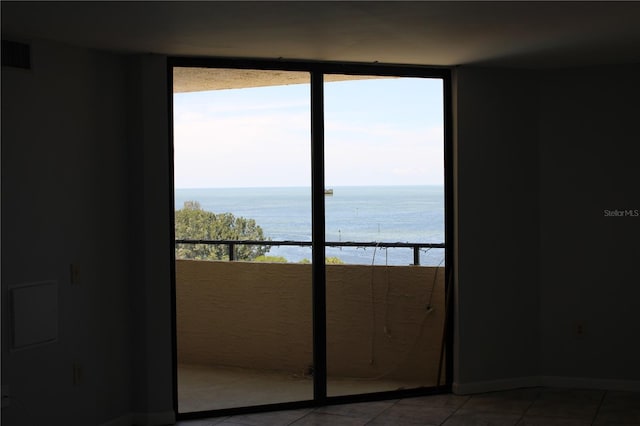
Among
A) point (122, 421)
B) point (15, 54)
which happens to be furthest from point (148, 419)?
point (15, 54)

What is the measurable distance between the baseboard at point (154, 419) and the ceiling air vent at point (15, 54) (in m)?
2.33

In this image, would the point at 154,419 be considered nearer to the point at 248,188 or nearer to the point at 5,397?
the point at 5,397

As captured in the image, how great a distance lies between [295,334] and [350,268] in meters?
0.73

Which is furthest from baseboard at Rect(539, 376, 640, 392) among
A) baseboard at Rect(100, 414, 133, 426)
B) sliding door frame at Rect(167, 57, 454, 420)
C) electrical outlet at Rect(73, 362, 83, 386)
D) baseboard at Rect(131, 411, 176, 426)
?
electrical outlet at Rect(73, 362, 83, 386)

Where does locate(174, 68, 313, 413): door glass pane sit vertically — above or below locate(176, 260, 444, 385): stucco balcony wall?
above

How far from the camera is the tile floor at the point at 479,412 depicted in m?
5.01

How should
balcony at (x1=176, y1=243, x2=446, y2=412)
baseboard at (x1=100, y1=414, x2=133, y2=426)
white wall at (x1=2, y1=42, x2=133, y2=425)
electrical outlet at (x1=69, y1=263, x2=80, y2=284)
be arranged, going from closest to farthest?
white wall at (x1=2, y1=42, x2=133, y2=425) → electrical outlet at (x1=69, y1=263, x2=80, y2=284) → baseboard at (x1=100, y1=414, x2=133, y2=426) → balcony at (x1=176, y1=243, x2=446, y2=412)

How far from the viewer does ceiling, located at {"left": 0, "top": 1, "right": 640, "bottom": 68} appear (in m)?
3.75

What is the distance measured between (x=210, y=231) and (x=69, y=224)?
1.21 meters

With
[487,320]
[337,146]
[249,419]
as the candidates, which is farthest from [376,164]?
[249,419]

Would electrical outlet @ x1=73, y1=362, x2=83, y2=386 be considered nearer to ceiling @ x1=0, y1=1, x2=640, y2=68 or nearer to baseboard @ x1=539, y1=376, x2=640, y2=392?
ceiling @ x1=0, y1=1, x2=640, y2=68

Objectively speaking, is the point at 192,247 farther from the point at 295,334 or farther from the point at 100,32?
the point at 100,32

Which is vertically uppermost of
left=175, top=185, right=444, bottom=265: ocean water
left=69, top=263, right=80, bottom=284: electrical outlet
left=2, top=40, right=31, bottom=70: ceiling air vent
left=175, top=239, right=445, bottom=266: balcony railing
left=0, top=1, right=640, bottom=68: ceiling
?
left=0, top=1, right=640, bottom=68: ceiling

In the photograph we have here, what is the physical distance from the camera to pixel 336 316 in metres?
Result: 5.90
